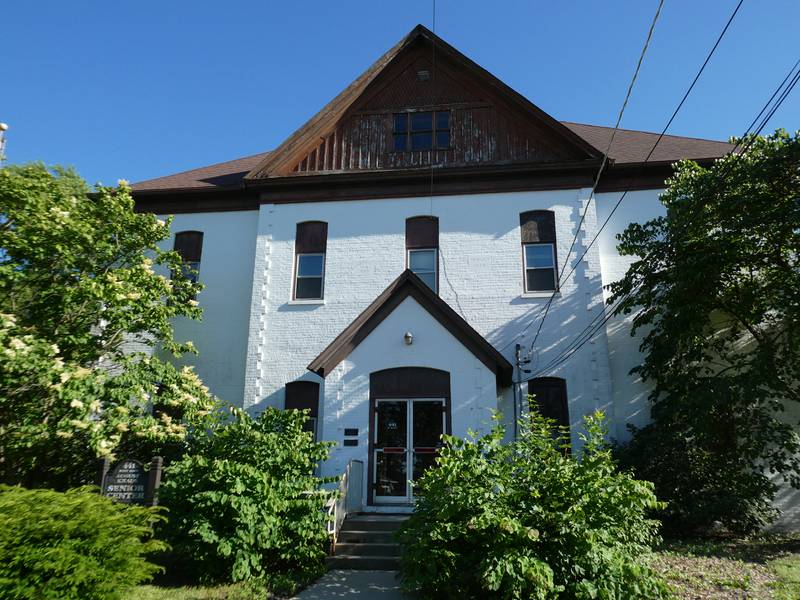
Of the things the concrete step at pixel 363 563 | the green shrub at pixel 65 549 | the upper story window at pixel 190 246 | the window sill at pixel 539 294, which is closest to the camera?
the green shrub at pixel 65 549

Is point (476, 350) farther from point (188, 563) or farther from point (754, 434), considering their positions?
point (188, 563)

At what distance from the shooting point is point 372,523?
34.3ft

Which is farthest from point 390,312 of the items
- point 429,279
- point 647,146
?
point 647,146

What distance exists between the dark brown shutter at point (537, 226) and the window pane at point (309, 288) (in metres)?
5.48

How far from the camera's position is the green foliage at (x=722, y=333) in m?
10.9

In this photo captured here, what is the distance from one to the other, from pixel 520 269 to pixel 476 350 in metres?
3.08

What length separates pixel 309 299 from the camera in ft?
49.4

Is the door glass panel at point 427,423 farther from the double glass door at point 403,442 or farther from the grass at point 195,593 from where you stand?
the grass at point 195,593

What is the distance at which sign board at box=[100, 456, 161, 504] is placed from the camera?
9844 mm

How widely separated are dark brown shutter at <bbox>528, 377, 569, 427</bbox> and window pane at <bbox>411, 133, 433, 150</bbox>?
7.03 metres

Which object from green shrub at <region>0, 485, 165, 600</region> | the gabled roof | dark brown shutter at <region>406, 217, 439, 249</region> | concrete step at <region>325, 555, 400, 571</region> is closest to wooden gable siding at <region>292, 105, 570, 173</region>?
dark brown shutter at <region>406, 217, 439, 249</region>

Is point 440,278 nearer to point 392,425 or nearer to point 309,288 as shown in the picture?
point 309,288

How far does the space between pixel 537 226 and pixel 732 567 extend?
8710 mm

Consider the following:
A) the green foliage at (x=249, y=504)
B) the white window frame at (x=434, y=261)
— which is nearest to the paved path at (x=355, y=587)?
the green foliage at (x=249, y=504)
